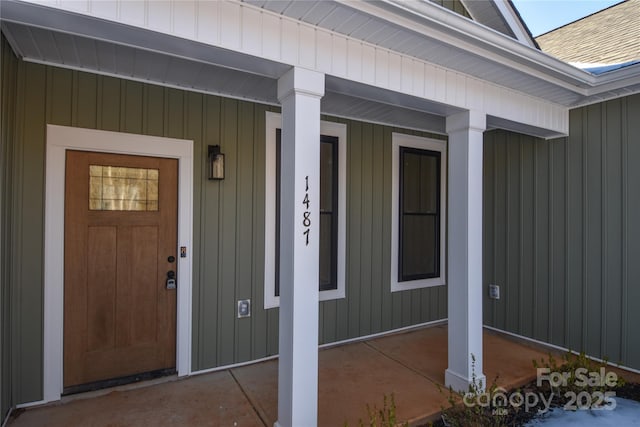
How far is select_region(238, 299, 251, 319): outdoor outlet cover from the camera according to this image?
3.42 m

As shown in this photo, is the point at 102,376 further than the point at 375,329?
No

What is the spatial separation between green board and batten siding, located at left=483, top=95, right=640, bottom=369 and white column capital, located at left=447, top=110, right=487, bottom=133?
1466 millimetres

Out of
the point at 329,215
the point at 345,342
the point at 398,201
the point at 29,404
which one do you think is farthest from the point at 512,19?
the point at 29,404

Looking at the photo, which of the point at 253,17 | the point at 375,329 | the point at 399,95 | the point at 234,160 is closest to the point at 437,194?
the point at 375,329

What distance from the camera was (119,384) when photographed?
2980 millimetres

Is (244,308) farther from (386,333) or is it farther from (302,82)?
(302,82)

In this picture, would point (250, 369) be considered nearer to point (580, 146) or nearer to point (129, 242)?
point (129, 242)

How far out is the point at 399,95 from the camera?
263 centimetres

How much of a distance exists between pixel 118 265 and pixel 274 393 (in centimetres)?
166

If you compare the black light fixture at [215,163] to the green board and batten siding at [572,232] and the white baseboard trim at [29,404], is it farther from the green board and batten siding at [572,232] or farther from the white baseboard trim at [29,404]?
the green board and batten siding at [572,232]

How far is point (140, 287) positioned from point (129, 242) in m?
0.40

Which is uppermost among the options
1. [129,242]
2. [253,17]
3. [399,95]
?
[253,17]

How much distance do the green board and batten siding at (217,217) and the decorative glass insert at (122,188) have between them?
0.32 m

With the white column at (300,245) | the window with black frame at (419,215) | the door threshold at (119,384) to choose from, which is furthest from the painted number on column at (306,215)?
the window with black frame at (419,215)
